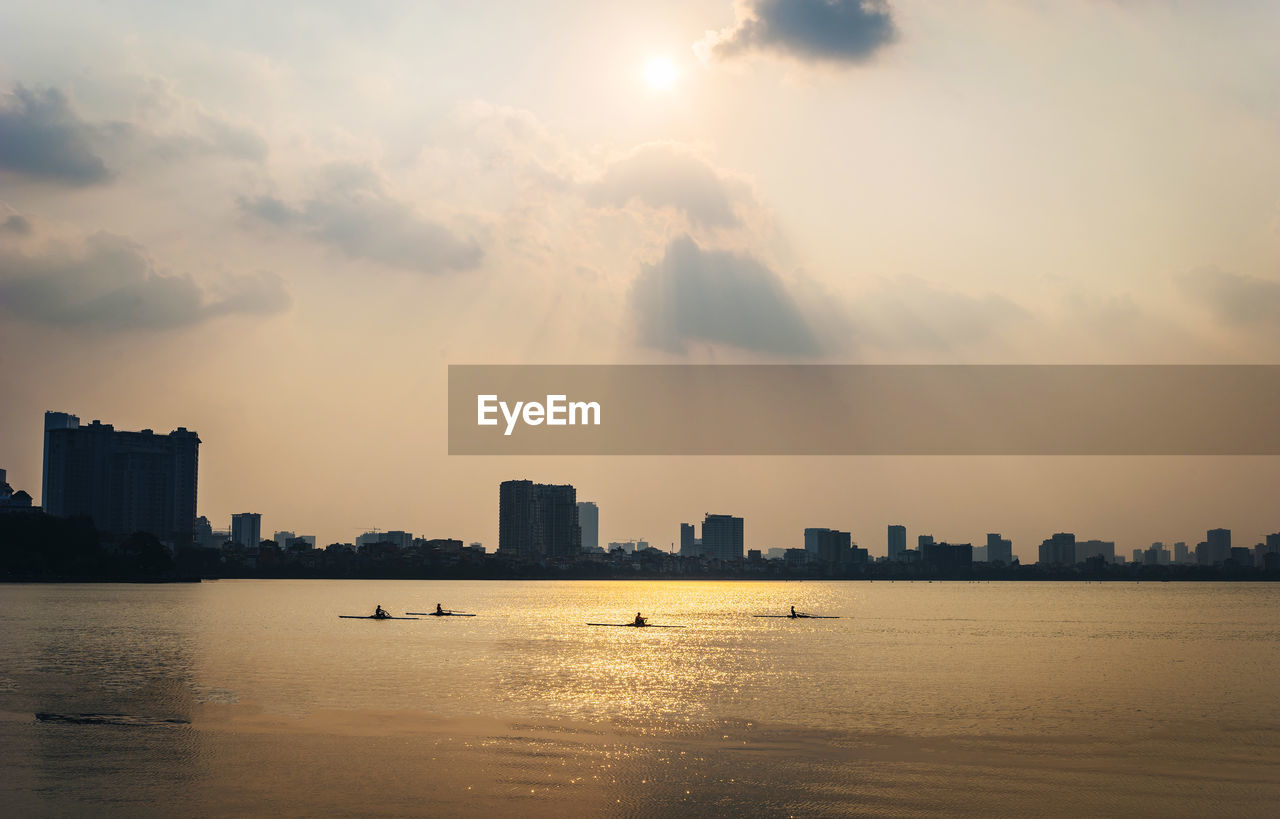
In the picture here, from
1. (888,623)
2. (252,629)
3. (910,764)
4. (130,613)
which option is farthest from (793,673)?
(130,613)

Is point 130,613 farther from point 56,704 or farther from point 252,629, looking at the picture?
point 56,704

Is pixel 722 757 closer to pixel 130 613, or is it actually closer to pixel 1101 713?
pixel 1101 713

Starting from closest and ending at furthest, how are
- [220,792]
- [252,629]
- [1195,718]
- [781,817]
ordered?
[781,817]
[220,792]
[1195,718]
[252,629]

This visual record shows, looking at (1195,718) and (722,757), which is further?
(1195,718)

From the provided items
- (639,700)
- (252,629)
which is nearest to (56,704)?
(639,700)

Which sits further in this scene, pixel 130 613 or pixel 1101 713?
pixel 130 613

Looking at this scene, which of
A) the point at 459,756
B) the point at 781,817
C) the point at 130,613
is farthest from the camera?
the point at 130,613
